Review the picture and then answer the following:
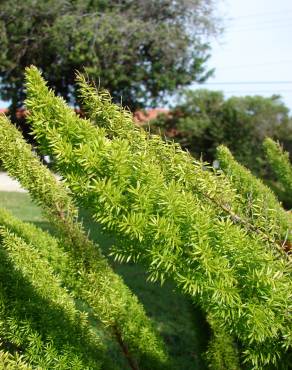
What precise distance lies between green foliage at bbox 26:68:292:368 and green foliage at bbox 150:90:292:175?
19.3m

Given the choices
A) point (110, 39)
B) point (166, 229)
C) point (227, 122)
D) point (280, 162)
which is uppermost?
point (166, 229)

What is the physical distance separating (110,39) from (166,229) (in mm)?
14963

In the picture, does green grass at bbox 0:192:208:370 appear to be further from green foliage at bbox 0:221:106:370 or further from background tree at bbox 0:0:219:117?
background tree at bbox 0:0:219:117

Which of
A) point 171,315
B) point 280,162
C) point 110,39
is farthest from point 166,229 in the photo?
point 110,39

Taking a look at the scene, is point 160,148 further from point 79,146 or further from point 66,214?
point 66,214

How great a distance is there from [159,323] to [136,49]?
12.4 m

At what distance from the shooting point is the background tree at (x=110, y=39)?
15.0 meters

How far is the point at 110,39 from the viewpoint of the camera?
1521 centimetres

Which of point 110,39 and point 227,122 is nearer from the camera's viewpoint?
point 110,39

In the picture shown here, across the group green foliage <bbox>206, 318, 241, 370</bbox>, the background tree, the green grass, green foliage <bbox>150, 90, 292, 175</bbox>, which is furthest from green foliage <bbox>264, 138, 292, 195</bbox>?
green foliage <bbox>150, 90, 292, 175</bbox>

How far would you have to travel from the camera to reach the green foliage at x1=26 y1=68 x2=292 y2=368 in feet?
2.94

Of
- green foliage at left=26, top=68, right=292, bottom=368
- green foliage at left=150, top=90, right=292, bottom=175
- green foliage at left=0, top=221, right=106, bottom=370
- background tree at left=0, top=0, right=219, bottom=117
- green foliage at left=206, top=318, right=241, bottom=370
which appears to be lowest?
green foliage at left=150, top=90, right=292, bottom=175

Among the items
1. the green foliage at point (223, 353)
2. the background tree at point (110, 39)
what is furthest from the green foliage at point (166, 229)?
the background tree at point (110, 39)

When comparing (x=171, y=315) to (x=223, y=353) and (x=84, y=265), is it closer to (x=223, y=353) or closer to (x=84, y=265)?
(x=223, y=353)
